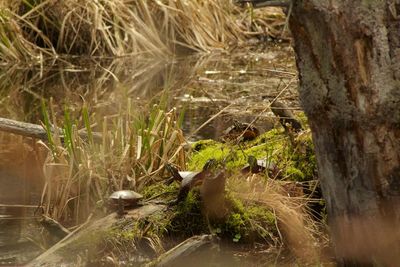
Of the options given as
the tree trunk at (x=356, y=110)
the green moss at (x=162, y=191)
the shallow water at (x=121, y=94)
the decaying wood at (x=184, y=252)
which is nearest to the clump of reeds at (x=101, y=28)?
the shallow water at (x=121, y=94)

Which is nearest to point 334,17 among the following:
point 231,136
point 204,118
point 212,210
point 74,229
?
point 212,210

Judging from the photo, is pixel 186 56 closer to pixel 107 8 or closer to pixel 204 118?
pixel 107 8

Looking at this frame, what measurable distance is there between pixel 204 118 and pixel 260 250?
291 centimetres

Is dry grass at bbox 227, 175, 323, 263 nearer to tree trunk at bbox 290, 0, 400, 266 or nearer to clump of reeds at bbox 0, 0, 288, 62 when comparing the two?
tree trunk at bbox 290, 0, 400, 266

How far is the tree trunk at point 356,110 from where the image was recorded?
3.06 m

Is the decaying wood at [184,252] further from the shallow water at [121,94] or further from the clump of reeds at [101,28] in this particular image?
the clump of reeds at [101,28]

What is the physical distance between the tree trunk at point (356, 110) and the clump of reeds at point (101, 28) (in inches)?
297

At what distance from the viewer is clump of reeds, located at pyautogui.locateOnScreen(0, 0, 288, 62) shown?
34.7 feet

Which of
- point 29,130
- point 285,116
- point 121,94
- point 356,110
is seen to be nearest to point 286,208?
point 285,116

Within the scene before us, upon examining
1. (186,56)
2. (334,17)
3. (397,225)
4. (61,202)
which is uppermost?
(334,17)

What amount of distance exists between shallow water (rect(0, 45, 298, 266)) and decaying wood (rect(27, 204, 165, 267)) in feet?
0.52

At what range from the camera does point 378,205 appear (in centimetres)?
327

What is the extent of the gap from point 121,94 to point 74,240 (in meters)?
3.92

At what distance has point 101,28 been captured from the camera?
10812 mm
